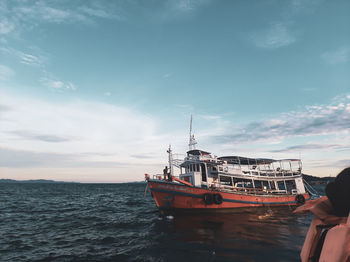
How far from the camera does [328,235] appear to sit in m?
1.86

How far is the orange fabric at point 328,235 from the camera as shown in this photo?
1.66 m

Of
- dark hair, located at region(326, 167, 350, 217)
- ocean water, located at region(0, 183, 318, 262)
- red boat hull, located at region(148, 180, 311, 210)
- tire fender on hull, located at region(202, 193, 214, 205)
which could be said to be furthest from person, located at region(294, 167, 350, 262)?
tire fender on hull, located at region(202, 193, 214, 205)

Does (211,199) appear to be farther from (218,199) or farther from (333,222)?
(333,222)

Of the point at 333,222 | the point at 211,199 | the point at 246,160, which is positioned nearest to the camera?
the point at 333,222

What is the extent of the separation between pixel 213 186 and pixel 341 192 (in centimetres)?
1786

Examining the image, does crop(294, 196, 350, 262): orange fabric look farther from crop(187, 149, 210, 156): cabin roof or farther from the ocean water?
crop(187, 149, 210, 156): cabin roof

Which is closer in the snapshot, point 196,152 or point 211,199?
point 211,199

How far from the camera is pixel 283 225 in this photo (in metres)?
14.7

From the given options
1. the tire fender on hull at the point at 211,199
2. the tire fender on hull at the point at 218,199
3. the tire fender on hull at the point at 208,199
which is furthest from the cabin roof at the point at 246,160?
the tire fender on hull at the point at 208,199

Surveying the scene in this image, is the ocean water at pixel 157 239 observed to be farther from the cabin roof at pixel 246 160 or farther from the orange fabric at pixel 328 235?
the orange fabric at pixel 328 235

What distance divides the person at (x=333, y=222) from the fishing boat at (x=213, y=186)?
1518 cm

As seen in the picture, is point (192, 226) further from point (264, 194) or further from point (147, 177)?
point (264, 194)

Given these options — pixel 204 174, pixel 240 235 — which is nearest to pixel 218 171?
pixel 204 174

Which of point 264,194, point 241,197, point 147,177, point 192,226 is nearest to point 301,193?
point 264,194
